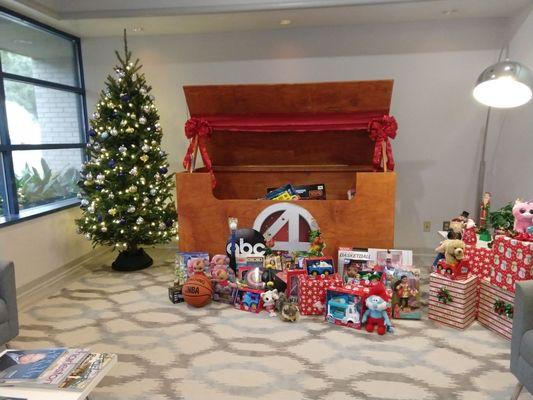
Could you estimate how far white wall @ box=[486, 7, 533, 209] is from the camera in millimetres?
3387

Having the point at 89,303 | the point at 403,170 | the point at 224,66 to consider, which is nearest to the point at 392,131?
the point at 403,170

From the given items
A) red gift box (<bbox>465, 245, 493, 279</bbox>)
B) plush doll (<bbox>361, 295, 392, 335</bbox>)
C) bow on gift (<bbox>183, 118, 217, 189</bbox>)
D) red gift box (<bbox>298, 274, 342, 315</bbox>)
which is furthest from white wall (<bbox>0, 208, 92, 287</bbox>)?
red gift box (<bbox>465, 245, 493, 279</bbox>)

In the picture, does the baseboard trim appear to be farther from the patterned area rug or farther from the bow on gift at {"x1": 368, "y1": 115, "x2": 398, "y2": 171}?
the bow on gift at {"x1": 368, "y1": 115, "x2": 398, "y2": 171}

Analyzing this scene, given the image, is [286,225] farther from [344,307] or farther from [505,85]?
[505,85]

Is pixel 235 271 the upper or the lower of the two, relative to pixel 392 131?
lower

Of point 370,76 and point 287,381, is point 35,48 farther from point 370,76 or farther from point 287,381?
point 287,381

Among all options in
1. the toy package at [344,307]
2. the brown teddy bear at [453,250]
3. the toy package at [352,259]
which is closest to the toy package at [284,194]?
the toy package at [352,259]

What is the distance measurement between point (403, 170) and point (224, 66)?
2153 millimetres

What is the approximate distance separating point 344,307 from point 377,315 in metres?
0.22

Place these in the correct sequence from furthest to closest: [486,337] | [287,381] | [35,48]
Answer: [35,48] < [486,337] < [287,381]

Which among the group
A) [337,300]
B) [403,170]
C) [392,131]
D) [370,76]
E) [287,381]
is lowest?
[287,381]

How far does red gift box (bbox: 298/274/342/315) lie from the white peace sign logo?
1.71 feet

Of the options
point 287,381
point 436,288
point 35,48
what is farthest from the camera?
point 35,48

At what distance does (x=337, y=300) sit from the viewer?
9.14 feet
